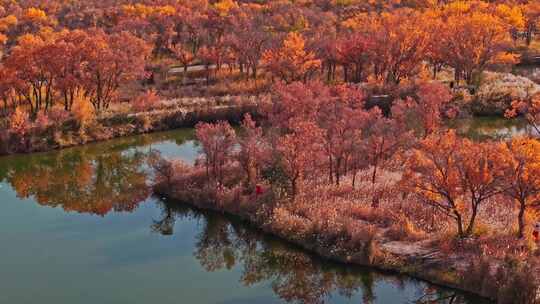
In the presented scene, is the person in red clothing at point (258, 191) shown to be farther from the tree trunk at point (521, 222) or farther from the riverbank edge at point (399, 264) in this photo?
the tree trunk at point (521, 222)

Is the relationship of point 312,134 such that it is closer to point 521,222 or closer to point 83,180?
point 521,222

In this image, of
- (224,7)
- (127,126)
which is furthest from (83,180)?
(224,7)

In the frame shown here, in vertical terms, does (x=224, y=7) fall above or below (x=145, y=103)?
above

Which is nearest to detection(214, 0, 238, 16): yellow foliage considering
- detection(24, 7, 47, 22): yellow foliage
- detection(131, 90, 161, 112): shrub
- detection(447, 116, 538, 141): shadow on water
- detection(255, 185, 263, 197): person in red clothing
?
detection(24, 7, 47, 22): yellow foliage

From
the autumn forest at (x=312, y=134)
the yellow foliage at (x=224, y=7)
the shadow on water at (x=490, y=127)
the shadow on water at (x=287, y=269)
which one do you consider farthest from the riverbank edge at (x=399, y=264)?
the yellow foliage at (x=224, y=7)

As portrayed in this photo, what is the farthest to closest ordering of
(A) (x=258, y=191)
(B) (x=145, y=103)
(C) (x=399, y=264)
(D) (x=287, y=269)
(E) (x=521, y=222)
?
1. (B) (x=145, y=103)
2. (A) (x=258, y=191)
3. (D) (x=287, y=269)
4. (E) (x=521, y=222)
5. (C) (x=399, y=264)
